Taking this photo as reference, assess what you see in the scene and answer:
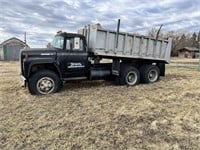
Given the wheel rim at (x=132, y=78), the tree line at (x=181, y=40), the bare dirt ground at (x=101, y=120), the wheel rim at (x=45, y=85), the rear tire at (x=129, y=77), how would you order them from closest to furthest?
the bare dirt ground at (x=101, y=120)
the wheel rim at (x=45, y=85)
the rear tire at (x=129, y=77)
the wheel rim at (x=132, y=78)
the tree line at (x=181, y=40)

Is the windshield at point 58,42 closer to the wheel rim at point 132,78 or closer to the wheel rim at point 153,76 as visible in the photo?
the wheel rim at point 132,78

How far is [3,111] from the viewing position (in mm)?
5707

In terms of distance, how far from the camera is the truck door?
795cm

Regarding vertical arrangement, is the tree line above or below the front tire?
above

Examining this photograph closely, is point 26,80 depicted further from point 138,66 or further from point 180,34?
point 180,34

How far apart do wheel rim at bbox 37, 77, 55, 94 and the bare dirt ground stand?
386 mm

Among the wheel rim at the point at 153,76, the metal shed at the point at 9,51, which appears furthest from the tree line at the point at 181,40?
the wheel rim at the point at 153,76

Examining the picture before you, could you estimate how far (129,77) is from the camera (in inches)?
376

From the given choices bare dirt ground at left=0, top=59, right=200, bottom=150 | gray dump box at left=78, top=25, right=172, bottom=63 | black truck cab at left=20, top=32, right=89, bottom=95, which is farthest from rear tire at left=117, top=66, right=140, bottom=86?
black truck cab at left=20, top=32, right=89, bottom=95

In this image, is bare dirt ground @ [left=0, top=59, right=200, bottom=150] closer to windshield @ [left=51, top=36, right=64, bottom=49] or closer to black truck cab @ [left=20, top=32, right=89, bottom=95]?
black truck cab @ [left=20, top=32, right=89, bottom=95]

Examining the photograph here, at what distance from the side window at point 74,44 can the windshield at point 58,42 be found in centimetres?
21

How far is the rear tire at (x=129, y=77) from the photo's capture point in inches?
365

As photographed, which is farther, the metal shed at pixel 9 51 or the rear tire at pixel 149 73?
the metal shed at pixel 9 51

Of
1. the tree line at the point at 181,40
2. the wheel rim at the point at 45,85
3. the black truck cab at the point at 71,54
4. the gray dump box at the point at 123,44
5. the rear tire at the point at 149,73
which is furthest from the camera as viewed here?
the tree line at the point at 181,40
